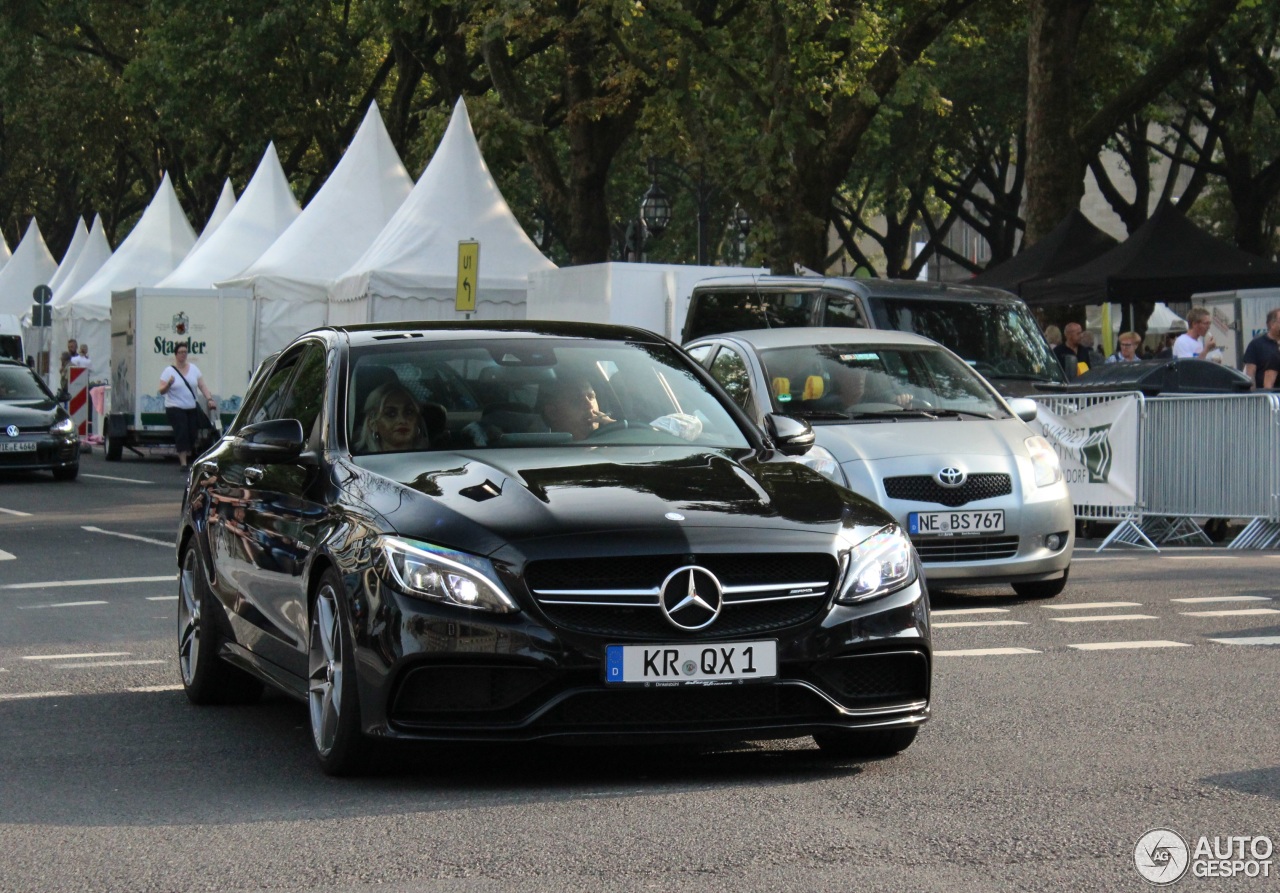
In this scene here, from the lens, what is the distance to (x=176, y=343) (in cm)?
3334

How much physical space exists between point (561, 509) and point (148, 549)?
11413 mm

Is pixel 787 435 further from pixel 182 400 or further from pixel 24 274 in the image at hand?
pixel 24 274

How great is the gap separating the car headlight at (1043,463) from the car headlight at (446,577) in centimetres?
685

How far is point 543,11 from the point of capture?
30.7 m

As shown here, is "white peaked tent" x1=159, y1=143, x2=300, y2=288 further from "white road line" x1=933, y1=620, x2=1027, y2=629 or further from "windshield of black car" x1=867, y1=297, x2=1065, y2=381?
"white road line" x1=933, y1=620, x2=1027, y2=629

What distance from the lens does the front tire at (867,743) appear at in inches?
275

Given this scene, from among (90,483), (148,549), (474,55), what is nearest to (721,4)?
(474,55)

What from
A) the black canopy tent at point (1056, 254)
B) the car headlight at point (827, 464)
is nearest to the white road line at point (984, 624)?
the car headlight at point (827, 464)

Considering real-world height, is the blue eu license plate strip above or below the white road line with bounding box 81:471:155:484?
above

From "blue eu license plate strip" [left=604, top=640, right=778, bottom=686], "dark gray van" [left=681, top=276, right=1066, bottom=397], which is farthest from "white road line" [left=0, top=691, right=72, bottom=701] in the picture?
"dark gray van" [left=681, top=276, right=1066, bottom=397]

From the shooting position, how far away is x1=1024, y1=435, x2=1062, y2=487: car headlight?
12.7 metres

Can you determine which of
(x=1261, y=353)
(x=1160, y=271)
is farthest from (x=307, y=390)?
(x=1160, y=271)

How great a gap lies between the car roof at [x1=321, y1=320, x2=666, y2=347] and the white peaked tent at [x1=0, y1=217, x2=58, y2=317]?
170 feet

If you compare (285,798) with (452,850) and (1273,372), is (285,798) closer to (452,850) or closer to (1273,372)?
(452,850)
